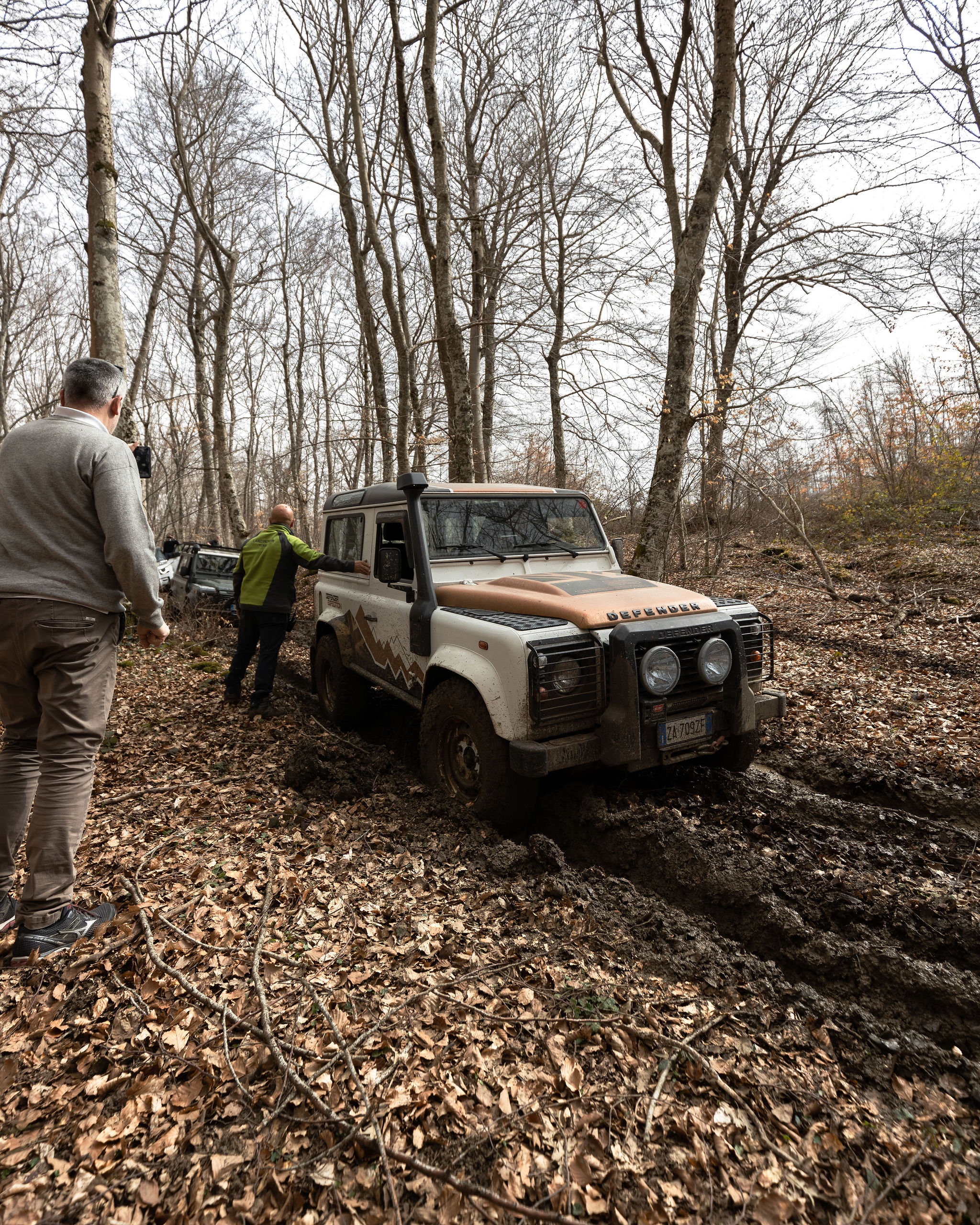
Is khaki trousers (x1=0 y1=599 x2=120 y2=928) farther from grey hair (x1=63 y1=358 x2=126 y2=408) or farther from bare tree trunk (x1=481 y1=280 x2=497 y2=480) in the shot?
bare tree trunk (x1=481 y1=280 x2=497 y2=480)

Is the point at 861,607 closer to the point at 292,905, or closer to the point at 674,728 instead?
the point at 674,728

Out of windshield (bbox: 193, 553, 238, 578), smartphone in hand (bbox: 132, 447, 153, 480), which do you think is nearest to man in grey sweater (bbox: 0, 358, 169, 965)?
smartphone in hand (bbox: 132, 447, 153, 480)

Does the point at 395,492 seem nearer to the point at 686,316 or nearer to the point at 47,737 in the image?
the point at 47,737

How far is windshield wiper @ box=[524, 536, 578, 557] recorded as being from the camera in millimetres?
5008

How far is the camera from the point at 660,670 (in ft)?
11.8

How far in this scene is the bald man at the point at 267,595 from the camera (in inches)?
241

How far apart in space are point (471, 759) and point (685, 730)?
129 centimetres

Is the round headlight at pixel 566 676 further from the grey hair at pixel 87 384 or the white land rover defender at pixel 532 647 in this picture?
the grey hair at pixel 87 384

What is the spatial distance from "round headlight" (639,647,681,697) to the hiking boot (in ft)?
9.11

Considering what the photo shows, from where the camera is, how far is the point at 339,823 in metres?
3.89

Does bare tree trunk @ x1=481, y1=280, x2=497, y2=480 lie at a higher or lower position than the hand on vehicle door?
higher

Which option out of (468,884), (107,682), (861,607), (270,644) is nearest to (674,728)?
(468,884)

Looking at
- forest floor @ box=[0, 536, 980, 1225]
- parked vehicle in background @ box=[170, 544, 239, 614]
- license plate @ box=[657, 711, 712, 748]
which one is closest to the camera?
forest floor @ box=[0, 536, 980, 1225]

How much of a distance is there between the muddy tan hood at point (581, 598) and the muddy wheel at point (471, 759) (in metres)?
0.59
